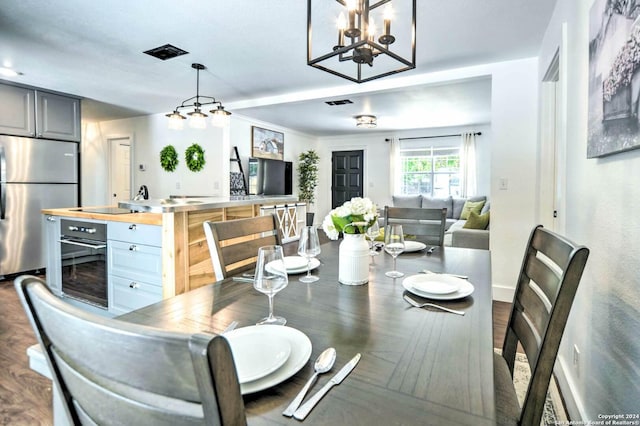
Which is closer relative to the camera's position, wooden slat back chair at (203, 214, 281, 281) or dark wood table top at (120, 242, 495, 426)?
dark wood table top at (120, 242, 495, 426)

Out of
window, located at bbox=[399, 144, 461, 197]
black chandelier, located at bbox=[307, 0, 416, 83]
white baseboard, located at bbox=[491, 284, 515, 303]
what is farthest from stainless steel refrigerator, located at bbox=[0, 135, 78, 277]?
window, located at bbox=[399, 144, 461, 197]

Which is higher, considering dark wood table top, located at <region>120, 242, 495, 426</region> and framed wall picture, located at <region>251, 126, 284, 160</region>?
framed wall picture, located at <region>251, 126, 284, 160</region>

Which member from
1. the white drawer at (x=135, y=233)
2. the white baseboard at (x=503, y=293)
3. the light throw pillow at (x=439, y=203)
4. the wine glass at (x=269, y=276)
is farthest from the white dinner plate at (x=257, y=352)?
the light throw pillow at (x=439, y=203)

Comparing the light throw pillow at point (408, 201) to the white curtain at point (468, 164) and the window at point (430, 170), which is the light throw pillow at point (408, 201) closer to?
the window at point (430, 170)

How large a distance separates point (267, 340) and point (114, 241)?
2.31 m

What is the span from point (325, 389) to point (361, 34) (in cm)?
136

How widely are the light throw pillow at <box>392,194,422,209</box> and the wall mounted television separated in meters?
2.46

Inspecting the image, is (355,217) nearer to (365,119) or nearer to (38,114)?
(38,114)

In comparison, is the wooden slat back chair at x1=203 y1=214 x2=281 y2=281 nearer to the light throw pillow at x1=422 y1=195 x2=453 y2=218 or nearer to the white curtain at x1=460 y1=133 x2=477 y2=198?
the light throw pillow at x1=422 y1=195 x2=453 y2=218

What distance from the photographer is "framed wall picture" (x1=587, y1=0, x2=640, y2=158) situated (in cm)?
101

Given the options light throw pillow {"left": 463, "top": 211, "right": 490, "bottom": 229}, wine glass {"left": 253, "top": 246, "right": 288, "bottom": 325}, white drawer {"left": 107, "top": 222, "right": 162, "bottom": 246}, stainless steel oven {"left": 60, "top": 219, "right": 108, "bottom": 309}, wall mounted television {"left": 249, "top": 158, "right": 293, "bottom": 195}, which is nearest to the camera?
wine glass {"left": 253, "top": 246, "right": 288, "bottom": 325}

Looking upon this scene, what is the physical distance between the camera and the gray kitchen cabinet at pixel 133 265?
2377 mm

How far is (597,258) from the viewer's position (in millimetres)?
1372

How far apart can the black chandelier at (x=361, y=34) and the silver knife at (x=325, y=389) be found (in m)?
1.15
